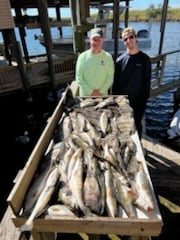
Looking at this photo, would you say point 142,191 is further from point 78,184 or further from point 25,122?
point 25,122

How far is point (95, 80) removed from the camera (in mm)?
3838

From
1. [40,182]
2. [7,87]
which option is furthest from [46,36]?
[40,182]

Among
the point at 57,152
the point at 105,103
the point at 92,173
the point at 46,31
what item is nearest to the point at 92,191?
the point at 92,173

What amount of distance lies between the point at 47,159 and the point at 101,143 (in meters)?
0.54

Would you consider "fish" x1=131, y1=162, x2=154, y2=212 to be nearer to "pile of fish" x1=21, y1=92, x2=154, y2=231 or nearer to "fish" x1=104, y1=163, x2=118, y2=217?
"pile of fish" x1=21, y1=92, x2=154, y2=231

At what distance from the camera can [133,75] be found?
3.87m

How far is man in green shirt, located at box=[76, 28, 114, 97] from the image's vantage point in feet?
12.3

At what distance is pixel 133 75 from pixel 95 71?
59cm

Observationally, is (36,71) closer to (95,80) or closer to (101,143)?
(95,80)

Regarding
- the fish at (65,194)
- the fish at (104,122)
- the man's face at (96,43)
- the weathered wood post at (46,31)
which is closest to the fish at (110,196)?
the fish at (65,194)

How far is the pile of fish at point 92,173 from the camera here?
1.71 metres

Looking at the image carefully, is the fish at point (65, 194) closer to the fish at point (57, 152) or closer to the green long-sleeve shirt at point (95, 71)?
the fish at point (57, 152)

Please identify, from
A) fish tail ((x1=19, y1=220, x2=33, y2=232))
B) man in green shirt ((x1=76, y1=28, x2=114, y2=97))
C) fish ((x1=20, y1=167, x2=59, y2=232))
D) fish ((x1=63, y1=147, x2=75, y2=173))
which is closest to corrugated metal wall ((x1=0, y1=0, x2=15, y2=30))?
man in green shirt ((x1=76, y1=28, x2=114, y2=97))

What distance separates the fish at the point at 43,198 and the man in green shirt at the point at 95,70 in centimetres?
207
